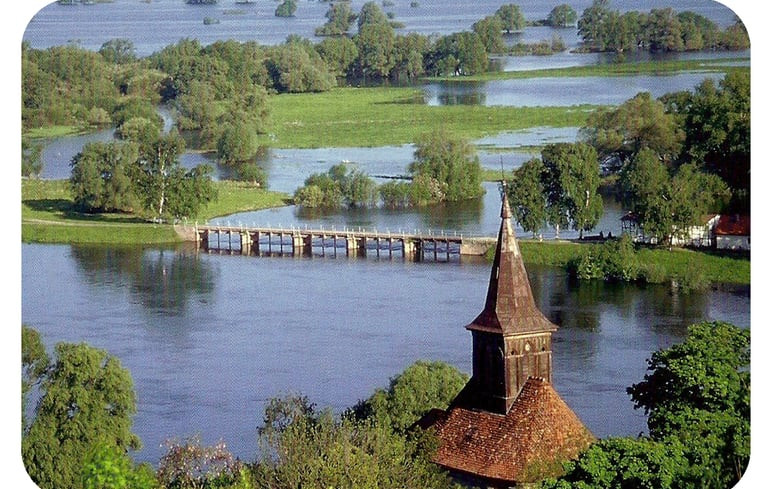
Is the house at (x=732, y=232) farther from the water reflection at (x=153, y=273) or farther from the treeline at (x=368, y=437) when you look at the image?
the water reflection at (x=153, y=273)

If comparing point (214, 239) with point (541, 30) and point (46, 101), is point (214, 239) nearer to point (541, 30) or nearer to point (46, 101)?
point (46, 101)

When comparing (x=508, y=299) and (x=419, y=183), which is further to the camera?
(x=419, y=183)

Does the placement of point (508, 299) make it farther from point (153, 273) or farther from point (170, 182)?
point (170, 182)

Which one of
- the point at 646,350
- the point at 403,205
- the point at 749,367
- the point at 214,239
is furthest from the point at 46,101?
the point at 749,367

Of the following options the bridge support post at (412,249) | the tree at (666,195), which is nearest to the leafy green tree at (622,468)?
the tree at (666,195)

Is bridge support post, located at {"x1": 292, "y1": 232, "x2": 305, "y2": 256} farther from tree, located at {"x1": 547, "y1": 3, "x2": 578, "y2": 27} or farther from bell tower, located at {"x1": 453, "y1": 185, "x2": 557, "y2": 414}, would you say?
bell tower, located at {"x1": 453, "y1": 185, "x2": 557, "y2": 414}

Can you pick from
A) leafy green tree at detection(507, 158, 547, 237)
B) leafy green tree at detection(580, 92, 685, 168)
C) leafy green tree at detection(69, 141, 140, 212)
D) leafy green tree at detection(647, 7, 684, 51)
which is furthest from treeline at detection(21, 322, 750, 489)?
leafy green tree at detection(69, 141, 140, 212)

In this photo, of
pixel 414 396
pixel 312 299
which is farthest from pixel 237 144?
pixel 414 396
